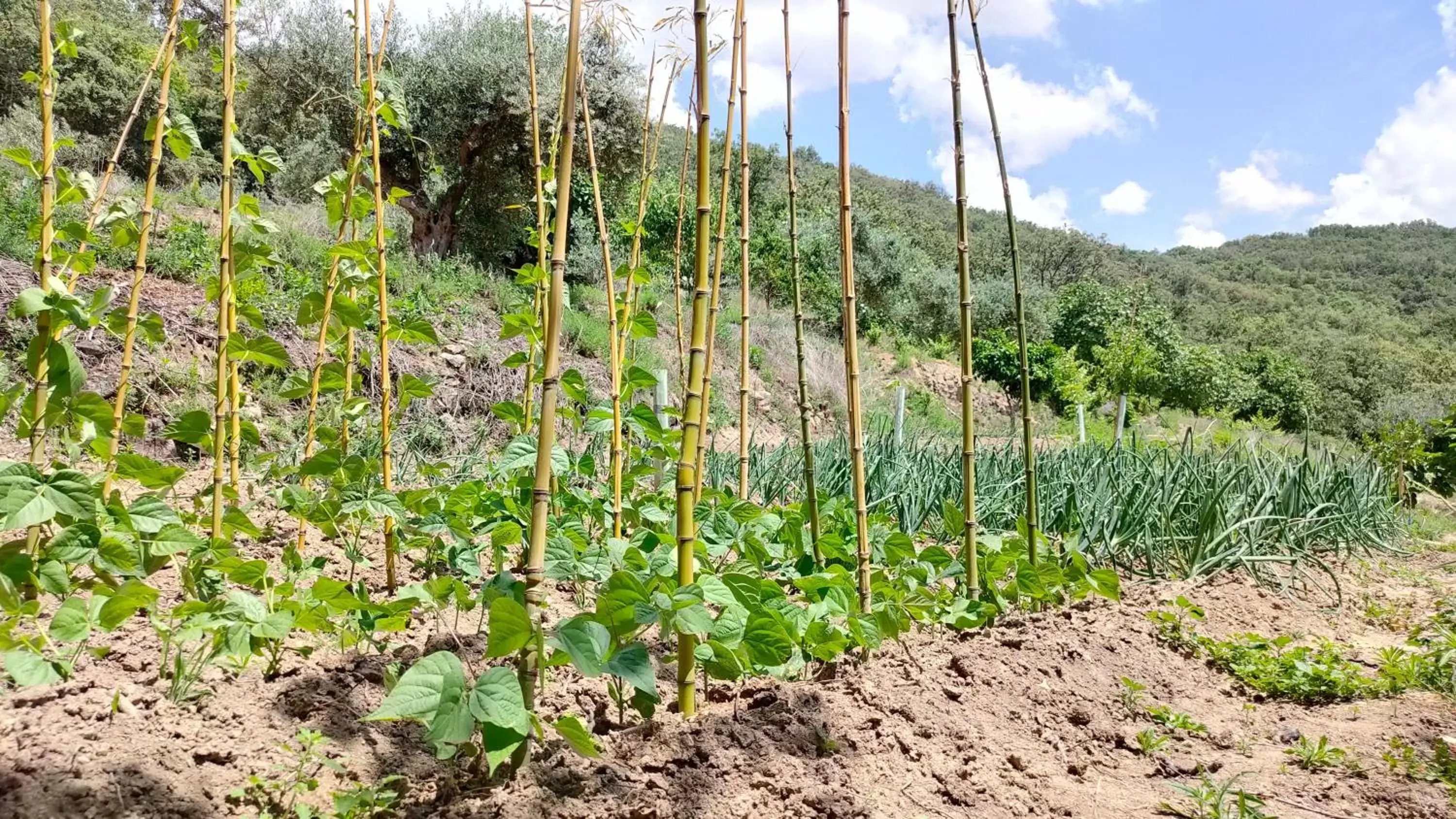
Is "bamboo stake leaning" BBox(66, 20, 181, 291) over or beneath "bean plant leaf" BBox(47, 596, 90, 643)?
over

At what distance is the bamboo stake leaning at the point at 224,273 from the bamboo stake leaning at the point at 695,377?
0.93 metres

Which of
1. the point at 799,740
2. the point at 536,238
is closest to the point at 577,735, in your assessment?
the point at 799,740

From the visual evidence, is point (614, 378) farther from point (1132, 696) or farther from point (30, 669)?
point (1132, 696)

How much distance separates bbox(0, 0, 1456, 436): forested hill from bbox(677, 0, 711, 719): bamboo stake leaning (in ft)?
2.11

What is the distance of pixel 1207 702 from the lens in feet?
6.98

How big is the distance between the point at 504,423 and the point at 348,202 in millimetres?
4579

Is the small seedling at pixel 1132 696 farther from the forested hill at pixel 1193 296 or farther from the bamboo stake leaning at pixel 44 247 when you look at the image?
the forested hill at pixel 1193 296

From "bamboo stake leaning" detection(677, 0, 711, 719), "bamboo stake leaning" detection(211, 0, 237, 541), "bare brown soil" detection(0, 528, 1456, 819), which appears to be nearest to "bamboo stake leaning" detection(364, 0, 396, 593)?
"bare brown soil" detection(0, 528, 1456, 819)

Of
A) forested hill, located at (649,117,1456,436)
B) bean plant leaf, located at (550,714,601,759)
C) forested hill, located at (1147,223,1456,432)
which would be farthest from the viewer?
forested hill, located at (1147,223,1456,432)

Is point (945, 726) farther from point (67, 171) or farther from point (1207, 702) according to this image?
point (67, 171)

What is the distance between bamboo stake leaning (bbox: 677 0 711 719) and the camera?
1.35 meters

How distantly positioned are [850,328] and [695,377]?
77 centimetres

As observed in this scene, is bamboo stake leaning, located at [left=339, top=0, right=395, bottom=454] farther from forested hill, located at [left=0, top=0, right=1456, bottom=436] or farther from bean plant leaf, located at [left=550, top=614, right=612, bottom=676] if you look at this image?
bean plant leaf, located at [left=550, top=614, right=612, bottom=676]

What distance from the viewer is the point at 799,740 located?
56.9 inches
